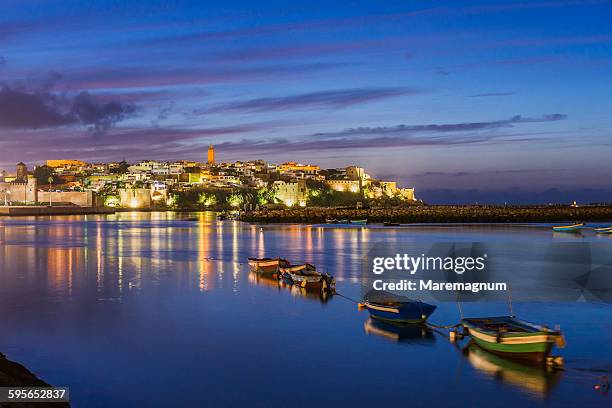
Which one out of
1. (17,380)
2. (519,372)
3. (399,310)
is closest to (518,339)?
(519,372)

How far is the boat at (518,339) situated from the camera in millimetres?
9047

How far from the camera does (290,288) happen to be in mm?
16906

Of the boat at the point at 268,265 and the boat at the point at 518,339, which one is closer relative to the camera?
the boat at the point at 518,339

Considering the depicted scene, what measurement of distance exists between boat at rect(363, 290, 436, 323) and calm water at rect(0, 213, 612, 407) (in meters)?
0.30

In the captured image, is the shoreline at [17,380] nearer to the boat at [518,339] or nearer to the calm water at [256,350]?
the calm water at [256,350]

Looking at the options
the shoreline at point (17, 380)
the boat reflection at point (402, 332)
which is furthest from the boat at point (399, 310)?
the shoreline at point (17, 380)

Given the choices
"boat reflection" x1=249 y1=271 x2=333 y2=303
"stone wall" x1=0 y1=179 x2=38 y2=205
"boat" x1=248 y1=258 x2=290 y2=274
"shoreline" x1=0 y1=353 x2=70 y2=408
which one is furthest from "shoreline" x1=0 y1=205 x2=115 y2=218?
"shoreline" x1=0 y1=353 x2=70 y2=408

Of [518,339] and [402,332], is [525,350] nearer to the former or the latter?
[518,339]

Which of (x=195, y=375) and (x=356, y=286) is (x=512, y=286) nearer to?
(x=356, y=286)

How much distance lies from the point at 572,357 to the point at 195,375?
5355mm

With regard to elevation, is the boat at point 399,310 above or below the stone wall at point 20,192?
below

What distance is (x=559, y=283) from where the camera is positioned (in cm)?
1734

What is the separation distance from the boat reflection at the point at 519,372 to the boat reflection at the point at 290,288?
18.7 feet

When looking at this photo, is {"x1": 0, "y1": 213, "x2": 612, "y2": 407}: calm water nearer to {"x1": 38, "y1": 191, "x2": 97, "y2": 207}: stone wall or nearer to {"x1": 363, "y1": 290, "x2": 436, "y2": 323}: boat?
{"x1": 363, "y1": 290, "x2": 436, "y2": 323}: boat
